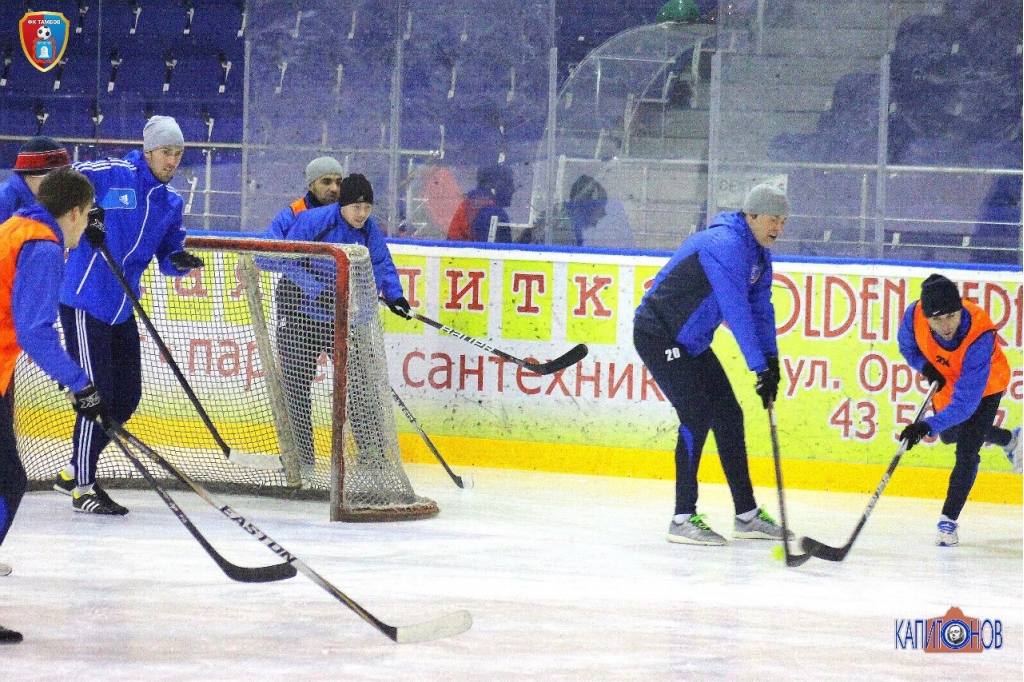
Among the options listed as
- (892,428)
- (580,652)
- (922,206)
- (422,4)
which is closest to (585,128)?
(422,4)

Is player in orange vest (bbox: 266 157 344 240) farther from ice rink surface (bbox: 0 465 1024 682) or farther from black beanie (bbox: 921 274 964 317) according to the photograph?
black beanie (bbox: 921 274 964 317)

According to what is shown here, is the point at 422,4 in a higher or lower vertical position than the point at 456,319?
higher

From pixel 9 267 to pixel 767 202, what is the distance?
2.10 meters

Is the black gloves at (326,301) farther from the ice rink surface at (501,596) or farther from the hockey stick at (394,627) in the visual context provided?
the hockey stick at (394,627)

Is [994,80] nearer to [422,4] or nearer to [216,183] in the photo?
[422,4]

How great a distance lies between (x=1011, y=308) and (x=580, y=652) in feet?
9.90

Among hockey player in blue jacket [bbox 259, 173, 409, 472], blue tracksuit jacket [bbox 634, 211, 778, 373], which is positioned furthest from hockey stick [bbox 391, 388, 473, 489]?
Answer: blue tracksuit jacket [bbox 634, 211, 778, 373]

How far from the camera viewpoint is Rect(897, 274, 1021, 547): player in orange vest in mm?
4078

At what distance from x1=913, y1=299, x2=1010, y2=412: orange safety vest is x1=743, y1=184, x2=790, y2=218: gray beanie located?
632mm

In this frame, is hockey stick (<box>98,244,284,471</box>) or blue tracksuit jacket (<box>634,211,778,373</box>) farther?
hockey stick (<box>98,244,284,471</box>)

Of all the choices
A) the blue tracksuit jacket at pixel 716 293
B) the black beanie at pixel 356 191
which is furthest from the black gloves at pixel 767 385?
the black beanie at pixel 356 191

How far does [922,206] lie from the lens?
5992 millimetres

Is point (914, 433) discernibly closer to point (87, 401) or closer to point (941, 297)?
point (941, 297)

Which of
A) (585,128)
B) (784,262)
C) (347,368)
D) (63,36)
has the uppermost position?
(63,36)
